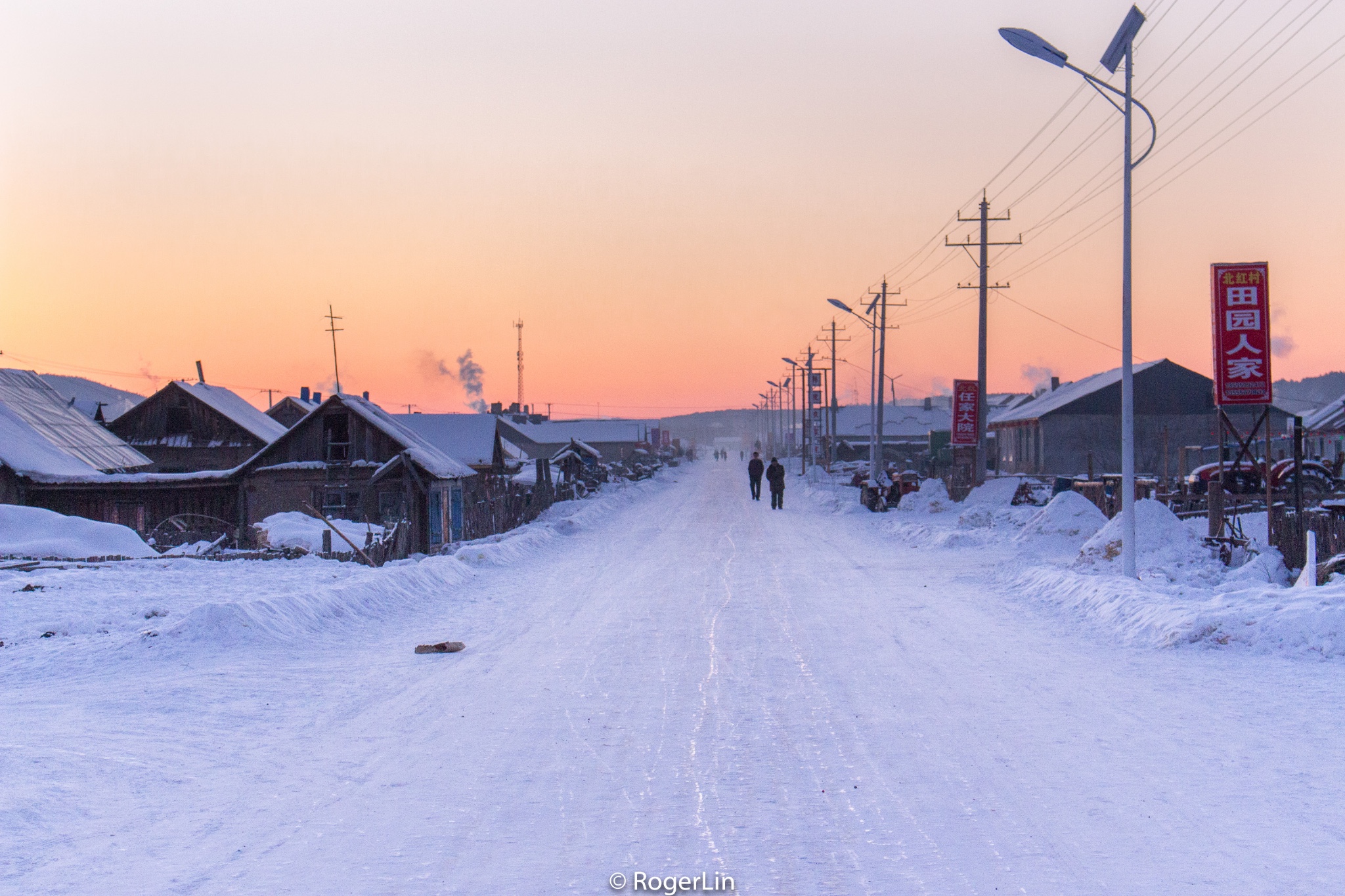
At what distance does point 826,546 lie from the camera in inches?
848

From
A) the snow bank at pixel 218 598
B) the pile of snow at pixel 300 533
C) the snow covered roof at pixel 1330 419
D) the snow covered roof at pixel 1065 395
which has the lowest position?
the snow bank at pixel 218 598

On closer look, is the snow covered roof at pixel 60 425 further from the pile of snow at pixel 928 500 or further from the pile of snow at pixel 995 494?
the pile of snow at pixel 995 494

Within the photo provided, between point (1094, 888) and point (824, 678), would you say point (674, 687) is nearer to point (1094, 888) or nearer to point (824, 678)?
point (824, 678)

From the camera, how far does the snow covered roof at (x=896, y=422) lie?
9869cm

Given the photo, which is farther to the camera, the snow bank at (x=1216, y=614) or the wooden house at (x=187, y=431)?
the wooden house at (x=187, y=431)

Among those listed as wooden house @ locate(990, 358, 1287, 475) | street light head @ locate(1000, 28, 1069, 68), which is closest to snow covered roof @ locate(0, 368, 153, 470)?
street light head @ locate(1000, 28, 1069, 68)

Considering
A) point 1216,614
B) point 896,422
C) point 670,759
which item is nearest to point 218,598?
point 670,759

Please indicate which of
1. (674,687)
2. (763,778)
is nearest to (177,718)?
(674,687)

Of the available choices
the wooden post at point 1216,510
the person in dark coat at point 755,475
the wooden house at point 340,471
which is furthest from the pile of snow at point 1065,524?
the person in dark coat at point 755,475

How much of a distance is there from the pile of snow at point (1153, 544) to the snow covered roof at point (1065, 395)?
35931mm

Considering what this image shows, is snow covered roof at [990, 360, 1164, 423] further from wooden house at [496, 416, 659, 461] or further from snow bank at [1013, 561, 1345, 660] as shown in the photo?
wooden house at [496, 416, 659, 461]

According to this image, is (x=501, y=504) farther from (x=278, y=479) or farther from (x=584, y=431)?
(x=584, y=431)

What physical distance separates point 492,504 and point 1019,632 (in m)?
17.1

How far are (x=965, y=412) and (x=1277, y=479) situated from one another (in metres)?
14.7
